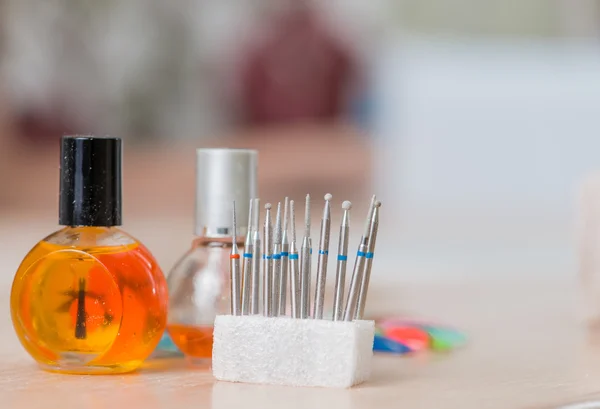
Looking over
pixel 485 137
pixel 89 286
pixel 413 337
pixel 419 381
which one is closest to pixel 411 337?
pixel 413 337

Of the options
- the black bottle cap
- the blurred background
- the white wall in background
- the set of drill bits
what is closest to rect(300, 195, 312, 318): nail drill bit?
the set of drill bits

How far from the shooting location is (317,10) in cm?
174

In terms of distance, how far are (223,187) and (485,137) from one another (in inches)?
62.0

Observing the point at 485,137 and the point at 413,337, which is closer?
the point at 413,337

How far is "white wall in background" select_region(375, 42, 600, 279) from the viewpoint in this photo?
2.00 metres

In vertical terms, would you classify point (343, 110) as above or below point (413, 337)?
above

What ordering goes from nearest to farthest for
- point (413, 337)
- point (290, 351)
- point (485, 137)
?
point (290, 351) < point (413, 337) < point (485, 137)

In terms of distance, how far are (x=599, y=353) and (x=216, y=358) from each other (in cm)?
27

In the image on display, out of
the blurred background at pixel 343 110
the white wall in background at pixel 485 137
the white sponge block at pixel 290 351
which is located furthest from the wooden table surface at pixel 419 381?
the white wall in background at pixel 485 137

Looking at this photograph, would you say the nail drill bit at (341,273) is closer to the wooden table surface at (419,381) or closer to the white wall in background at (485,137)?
the wooden table surface at (419,381)

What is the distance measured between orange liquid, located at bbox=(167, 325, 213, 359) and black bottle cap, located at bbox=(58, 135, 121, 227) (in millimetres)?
78

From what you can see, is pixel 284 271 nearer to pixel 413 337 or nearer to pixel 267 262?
pixel 267 262

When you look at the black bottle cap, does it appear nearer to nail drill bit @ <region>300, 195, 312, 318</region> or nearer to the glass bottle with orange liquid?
the glass bottle with orange liquid

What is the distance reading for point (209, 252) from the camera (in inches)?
22.0
